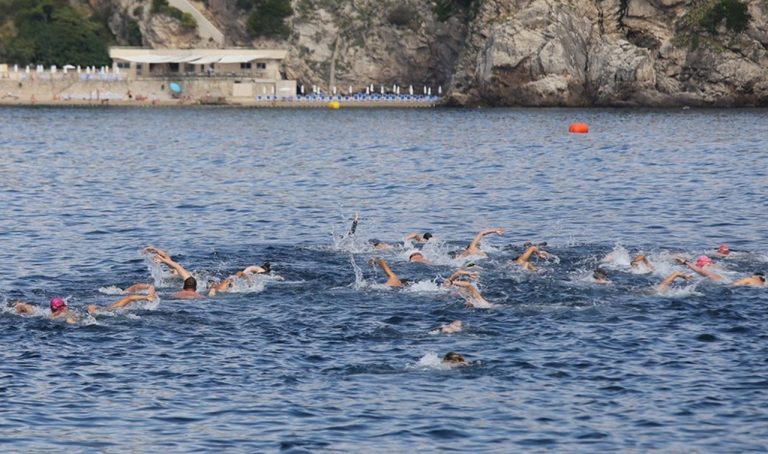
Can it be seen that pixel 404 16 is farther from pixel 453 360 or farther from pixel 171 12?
pixel 453 360

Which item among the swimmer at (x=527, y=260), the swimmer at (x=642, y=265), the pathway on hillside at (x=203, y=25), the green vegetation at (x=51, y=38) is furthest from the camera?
the pathway on hillside at (x=203, y=25)

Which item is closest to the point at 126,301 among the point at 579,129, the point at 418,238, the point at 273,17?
the point at 418,238

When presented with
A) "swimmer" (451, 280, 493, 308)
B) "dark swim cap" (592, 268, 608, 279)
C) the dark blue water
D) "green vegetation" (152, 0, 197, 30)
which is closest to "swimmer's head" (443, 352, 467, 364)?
the dark blue water

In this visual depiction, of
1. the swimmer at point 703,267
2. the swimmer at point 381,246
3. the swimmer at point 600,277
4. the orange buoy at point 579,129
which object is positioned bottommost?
the swimmer at point 381,246

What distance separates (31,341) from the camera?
30141 mm

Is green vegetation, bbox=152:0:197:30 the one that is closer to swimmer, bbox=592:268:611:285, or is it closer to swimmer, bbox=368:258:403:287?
swimmer, bbox=368:258:403:287

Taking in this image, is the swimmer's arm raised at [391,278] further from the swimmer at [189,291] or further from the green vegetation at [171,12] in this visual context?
the green vegetation at [171,12]

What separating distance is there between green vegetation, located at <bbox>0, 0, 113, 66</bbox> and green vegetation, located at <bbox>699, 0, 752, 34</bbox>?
82.2 m

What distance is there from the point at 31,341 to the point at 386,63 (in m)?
148

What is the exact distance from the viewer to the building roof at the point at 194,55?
17162 centimetres

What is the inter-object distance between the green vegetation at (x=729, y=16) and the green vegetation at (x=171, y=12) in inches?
2789

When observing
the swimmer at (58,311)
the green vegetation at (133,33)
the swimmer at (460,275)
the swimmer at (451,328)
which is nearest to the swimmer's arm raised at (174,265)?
the swimmer at (58,311)

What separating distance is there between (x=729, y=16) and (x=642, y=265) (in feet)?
378

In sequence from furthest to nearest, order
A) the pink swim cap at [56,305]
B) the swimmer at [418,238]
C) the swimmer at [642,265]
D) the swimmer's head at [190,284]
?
the swimmer at [418,238] < the swimmer at [642,265] < the swimmer's head at [190,284] < the pink swim cap at [56,305]
